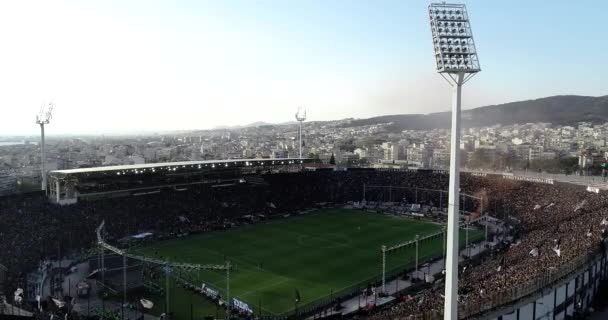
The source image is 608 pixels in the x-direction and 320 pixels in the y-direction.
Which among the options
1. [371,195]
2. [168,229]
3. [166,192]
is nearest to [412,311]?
[168,229]

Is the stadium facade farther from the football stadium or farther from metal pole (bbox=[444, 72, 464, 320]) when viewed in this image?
metal pole (bbox=[444, 72, 464, 320])

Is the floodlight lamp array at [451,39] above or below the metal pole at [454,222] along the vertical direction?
above

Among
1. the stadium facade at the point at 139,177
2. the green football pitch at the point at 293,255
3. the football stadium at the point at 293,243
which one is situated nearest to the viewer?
the football stadium at the point at 293,243

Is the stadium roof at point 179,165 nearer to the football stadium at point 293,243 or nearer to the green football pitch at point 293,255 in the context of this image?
the football stadium at point 293,243

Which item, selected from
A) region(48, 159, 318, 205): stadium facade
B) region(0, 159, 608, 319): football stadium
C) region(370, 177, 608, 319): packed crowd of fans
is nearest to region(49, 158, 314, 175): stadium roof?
region(48, 159, 318, 205): stadium facade

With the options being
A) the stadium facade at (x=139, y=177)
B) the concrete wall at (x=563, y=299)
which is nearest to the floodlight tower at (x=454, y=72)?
the concrete wall at (x=563, y=299)

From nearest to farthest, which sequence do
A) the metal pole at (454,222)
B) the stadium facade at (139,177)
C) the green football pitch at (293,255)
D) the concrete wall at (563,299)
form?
the metal pole at (454,222), the concrete wall at (563,299), the green football pitch at (293,255), the stadium facade at (139,177)

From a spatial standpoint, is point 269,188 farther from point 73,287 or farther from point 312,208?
point 73,287

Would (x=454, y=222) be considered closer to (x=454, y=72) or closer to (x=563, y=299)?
(x=454, y=72)

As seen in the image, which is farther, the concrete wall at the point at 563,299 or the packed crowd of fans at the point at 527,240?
the packed crowd of fans at the point at 527,240
